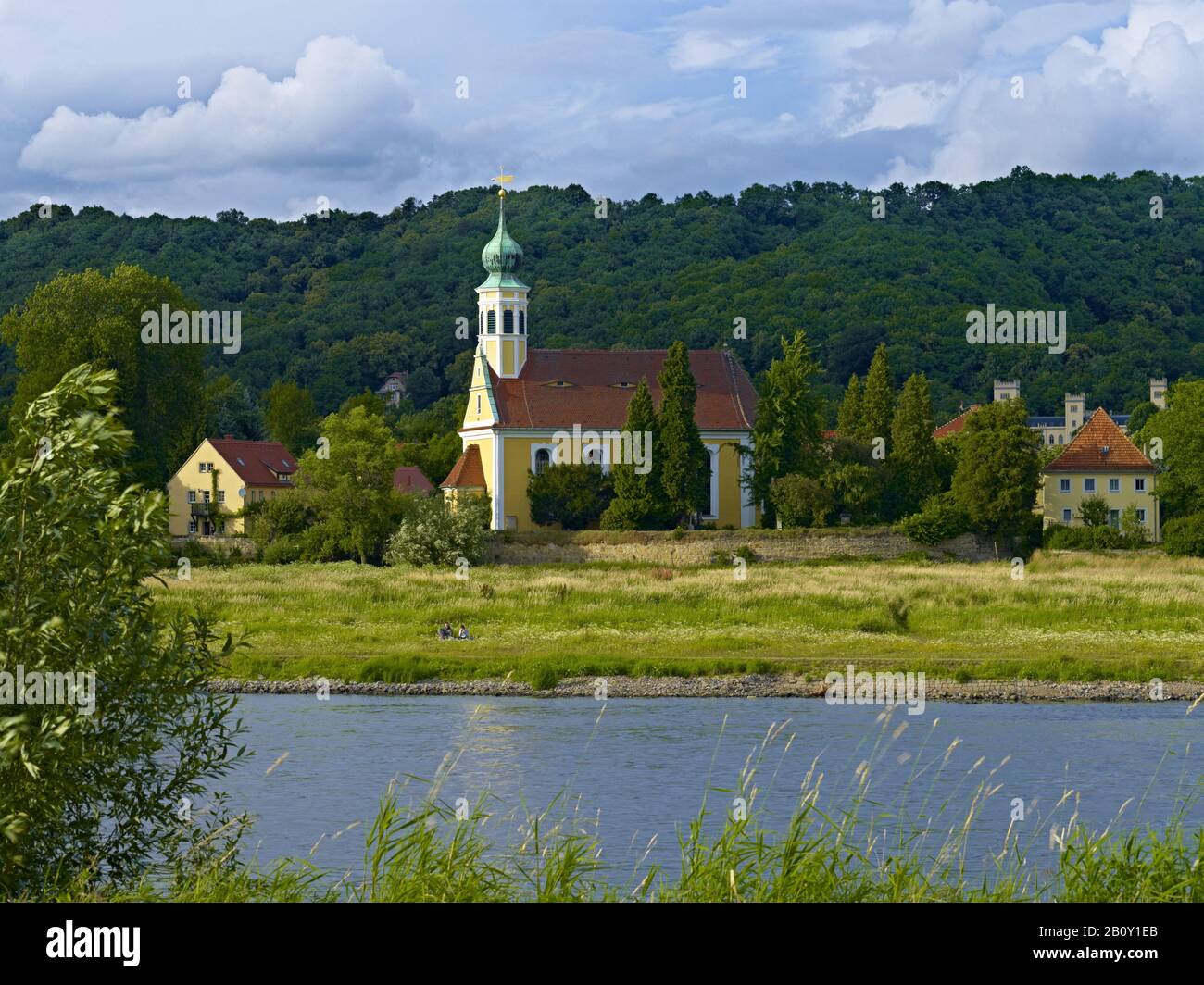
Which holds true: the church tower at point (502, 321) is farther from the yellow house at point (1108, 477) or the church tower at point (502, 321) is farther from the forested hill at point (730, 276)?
the forested hill at point (730, 276)

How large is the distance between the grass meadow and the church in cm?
1564

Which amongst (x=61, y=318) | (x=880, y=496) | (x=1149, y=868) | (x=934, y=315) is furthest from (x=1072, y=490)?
(x=1149, y=868)

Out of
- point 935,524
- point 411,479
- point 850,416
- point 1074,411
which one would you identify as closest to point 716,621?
point 935,524

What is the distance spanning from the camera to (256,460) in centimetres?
8375

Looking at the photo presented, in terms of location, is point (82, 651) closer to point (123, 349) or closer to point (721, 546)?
point (721, 546)

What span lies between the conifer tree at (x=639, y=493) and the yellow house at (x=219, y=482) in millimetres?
20800

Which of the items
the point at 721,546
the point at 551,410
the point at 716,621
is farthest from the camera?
the point at 551,410

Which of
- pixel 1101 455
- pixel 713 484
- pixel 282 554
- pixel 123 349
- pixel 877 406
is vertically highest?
pixel 123 349

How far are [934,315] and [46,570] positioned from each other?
11404 centimetres

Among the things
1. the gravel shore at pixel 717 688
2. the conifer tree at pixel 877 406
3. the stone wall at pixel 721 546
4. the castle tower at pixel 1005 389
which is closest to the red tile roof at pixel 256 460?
the stone wall at pixel 721 546

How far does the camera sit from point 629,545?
64.1 metres

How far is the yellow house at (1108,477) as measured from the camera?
239 feet

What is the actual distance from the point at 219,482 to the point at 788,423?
29061 mm
